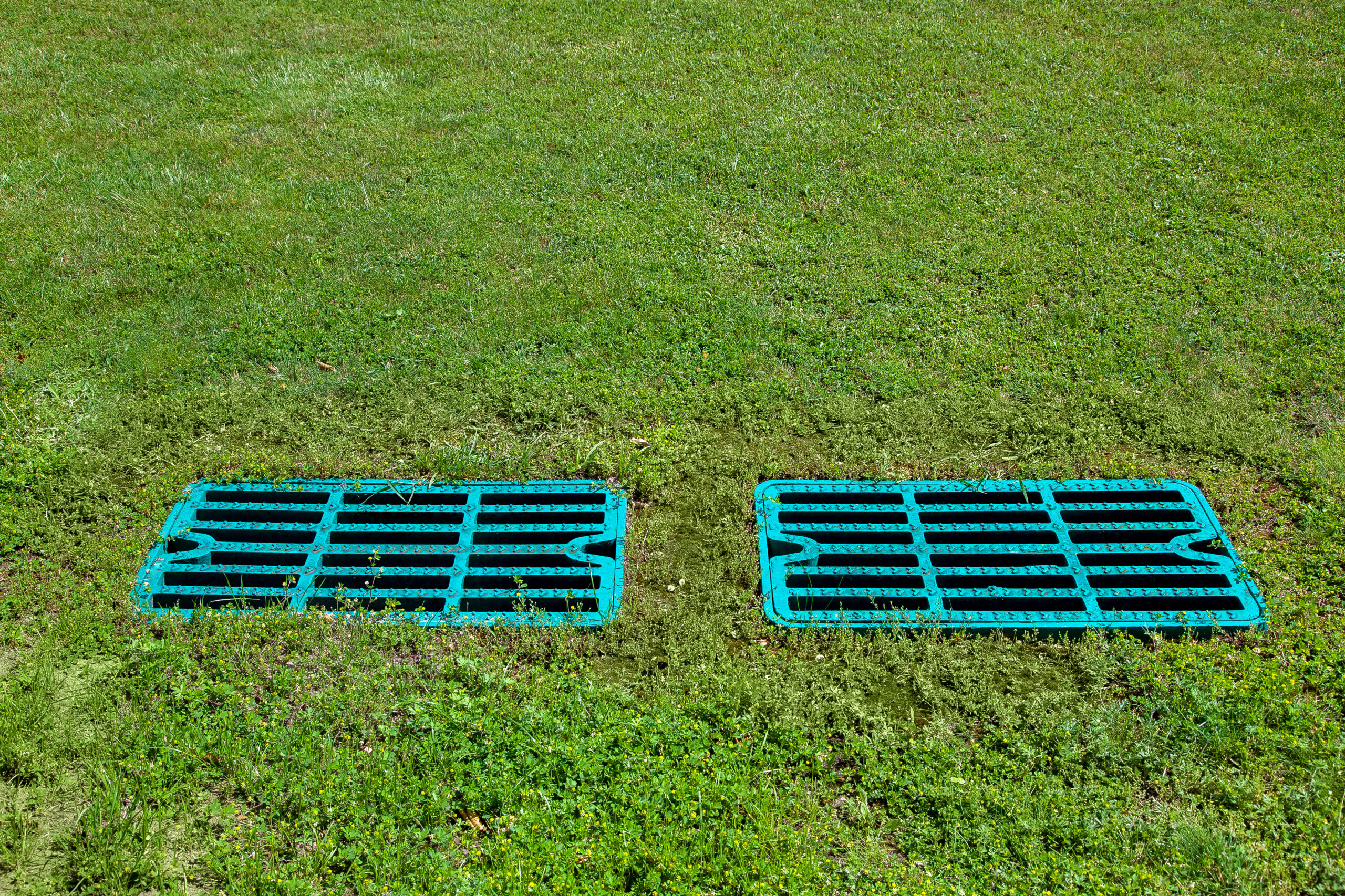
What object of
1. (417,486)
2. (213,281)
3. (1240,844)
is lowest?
(1240,844)

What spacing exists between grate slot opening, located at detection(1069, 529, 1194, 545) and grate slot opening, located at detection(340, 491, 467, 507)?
9.36ft

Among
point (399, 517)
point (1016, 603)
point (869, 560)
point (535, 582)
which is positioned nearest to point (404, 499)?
point (399, 517)

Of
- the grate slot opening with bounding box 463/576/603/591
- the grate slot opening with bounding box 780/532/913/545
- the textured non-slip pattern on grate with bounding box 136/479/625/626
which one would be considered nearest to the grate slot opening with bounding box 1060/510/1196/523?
the grate slot opening with bounding box 780/532/913/545

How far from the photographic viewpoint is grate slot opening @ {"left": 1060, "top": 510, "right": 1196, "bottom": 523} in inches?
179

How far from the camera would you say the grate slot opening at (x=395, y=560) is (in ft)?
14.6

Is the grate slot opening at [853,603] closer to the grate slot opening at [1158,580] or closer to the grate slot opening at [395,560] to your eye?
the grate slot opening at [1158,580]

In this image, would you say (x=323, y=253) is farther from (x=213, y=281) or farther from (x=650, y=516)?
(x=650, y=516)

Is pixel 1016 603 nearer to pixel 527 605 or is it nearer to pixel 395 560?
pixel 527 605

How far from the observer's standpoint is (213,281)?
6.05m

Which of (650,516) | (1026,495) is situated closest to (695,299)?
(650,516)

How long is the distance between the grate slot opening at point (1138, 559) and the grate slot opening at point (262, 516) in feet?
11.5

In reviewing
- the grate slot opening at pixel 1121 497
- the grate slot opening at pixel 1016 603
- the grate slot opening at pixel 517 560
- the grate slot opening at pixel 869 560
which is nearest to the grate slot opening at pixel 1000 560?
the grate slot opening at pixel 869 560

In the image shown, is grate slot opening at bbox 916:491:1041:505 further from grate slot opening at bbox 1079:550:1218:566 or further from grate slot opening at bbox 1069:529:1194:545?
grate slot opening at bbox 1079:550:1218:566

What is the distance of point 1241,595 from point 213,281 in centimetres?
576
